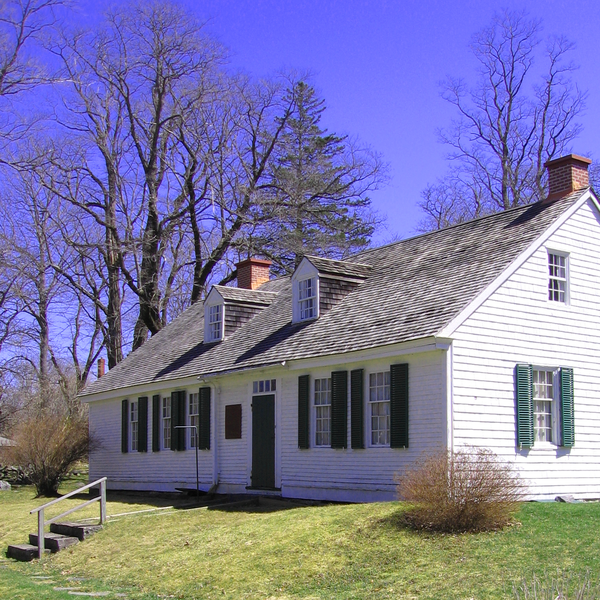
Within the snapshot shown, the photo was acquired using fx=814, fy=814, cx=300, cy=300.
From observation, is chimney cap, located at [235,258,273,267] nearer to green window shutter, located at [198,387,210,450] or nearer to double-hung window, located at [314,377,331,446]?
green window shutter, located at [198,387,210,450]

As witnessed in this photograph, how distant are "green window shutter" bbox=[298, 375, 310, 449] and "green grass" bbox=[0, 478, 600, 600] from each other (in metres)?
2.25

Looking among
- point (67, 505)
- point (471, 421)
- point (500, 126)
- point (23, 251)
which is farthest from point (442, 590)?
point (500, 126)

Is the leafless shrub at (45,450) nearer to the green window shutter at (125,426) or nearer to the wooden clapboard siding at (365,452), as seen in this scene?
the green window shutter at (125,426)

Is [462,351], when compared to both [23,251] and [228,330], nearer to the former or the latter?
[228,330]

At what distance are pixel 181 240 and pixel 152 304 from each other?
3597 mm

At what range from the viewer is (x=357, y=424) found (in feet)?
53.4

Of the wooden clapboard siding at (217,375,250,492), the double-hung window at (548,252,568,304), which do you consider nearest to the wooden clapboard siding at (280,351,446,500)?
the wooden clapboard siding at (217,375,250,492)

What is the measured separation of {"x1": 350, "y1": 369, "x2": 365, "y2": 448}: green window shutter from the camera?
53.2 ft

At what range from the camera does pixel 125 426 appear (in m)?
26.4

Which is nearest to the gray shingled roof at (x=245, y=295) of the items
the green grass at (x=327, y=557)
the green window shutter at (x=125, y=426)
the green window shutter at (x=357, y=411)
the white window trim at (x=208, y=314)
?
the white window trim at (x=208, y=314)

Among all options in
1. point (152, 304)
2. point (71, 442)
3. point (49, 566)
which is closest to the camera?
point (49, 566)

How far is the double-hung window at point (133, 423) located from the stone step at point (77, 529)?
9192 millimetres

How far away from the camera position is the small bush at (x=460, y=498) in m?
11.5

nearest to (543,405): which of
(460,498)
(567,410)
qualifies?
(567,410)
